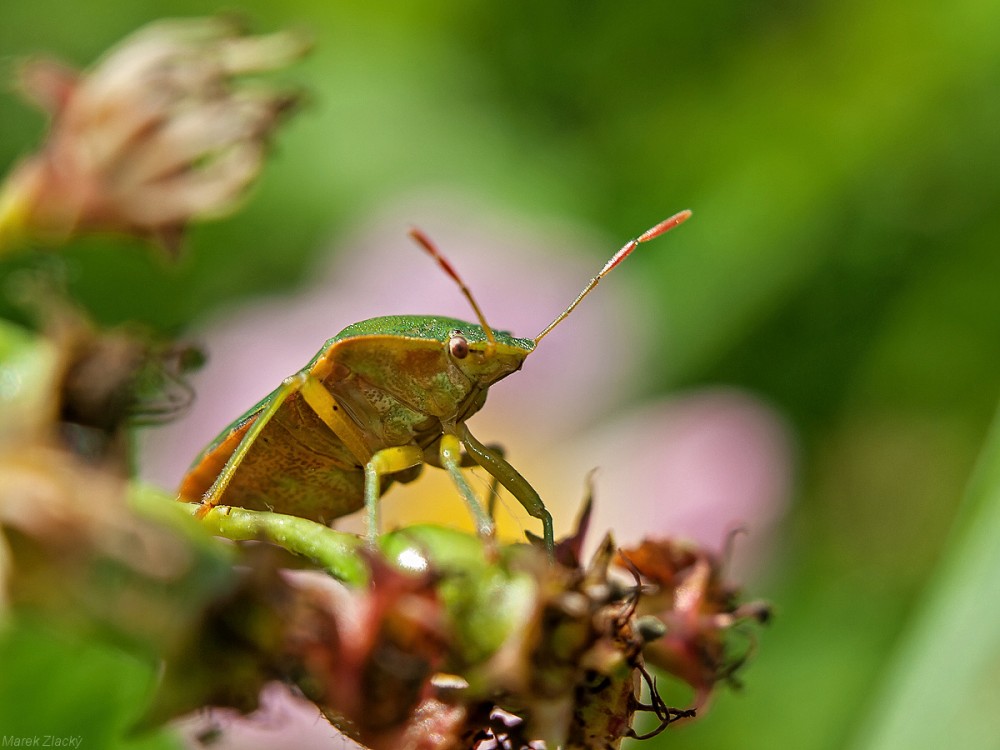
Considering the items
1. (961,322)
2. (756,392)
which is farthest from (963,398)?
(756,392)

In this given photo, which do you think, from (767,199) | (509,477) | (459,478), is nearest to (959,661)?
(509,477)

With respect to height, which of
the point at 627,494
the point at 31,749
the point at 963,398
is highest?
the point at 31,749

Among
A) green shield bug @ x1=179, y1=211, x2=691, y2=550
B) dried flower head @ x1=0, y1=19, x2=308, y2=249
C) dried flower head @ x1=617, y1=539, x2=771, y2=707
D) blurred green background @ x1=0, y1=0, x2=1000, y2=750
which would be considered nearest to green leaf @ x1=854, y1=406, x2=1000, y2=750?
dried flower head @ x1=617, y1=539, x2=771, y2=707

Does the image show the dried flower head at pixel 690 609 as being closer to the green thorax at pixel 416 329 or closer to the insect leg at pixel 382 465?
the insect leg at pixel 382 465

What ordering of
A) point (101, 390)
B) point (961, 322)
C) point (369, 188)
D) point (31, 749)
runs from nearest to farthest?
point (101, 390)
point (31, 749)
point (961, 322)
point (369, 188)

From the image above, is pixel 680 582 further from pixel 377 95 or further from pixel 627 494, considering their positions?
pixel 377 95

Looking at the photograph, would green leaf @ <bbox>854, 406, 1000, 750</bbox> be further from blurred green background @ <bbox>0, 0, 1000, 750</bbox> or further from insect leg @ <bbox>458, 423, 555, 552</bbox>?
blurred green background @ <bbox>0, 0, 1000, 750</bbox>
